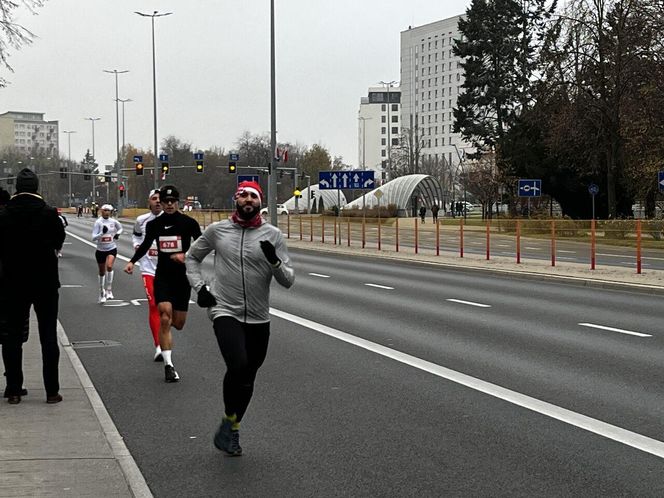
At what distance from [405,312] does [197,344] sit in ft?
15.1

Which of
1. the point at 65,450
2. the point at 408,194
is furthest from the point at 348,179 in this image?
the point at 408,194

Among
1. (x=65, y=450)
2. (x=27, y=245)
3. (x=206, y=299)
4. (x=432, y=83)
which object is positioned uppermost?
(x=432, y=83)

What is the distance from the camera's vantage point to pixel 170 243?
381 inches

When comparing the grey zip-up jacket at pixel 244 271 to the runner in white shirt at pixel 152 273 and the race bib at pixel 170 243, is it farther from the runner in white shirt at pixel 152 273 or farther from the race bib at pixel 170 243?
the runner in white shirt at pixel 152 273

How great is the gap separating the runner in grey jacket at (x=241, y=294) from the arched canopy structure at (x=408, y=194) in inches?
3187

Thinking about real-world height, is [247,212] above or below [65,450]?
above

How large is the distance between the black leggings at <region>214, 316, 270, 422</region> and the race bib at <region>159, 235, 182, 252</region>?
10.1 feet

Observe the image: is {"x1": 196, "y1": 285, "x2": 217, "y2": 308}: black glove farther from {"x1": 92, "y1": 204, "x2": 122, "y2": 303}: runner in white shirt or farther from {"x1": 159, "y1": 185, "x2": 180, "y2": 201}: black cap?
{"x1": 92, "y1": 204, "x2": 122, "y2": 303}: runner in white shirt

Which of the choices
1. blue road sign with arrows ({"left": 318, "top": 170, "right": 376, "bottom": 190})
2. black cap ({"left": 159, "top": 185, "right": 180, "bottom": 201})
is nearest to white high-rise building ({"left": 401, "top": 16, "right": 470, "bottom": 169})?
blue road sign with arrows ({"left": 318, "top": 170, "right": 376, "bottom": 190})

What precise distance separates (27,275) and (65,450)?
2.08 meters

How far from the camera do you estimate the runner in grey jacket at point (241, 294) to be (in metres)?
6.58

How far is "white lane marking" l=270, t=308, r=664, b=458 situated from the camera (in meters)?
6.89

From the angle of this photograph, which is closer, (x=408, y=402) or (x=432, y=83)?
(x=408, y=402)

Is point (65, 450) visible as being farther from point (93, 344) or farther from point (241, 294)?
point (93, 344)
